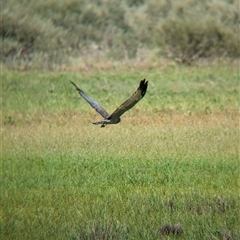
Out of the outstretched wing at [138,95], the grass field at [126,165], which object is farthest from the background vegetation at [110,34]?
the outstretched wing at [138,95]

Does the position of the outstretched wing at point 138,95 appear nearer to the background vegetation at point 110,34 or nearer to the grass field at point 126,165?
the grass field at point 126,165

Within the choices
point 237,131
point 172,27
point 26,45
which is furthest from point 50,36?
point 237,131

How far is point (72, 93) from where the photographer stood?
665 centimetres

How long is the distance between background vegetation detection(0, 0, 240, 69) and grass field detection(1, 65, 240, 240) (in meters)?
1.10

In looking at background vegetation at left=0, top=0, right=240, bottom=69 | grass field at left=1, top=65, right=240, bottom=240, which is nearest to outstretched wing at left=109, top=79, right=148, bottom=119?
grass field at left=1, top=65, right=240, bottom=240

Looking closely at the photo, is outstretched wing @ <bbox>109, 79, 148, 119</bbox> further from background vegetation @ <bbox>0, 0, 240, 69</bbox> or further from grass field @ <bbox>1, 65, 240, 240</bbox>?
background vegetation @ <bbox>0, 0, 240, 69</bbox>

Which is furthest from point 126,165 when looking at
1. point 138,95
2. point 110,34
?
point 110,34

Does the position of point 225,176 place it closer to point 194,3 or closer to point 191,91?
point 191,91

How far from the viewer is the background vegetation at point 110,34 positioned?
303 inches

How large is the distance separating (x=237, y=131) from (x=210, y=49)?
82.4 inches

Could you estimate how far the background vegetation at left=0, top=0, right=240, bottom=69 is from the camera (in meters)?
7.68

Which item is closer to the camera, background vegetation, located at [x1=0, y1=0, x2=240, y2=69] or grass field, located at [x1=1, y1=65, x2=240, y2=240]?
grass field, located at [x1=1, y1=65, x2=240, y2=240]

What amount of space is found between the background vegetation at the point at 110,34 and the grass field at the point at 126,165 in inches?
43.2

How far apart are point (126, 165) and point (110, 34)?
11.2 feet
